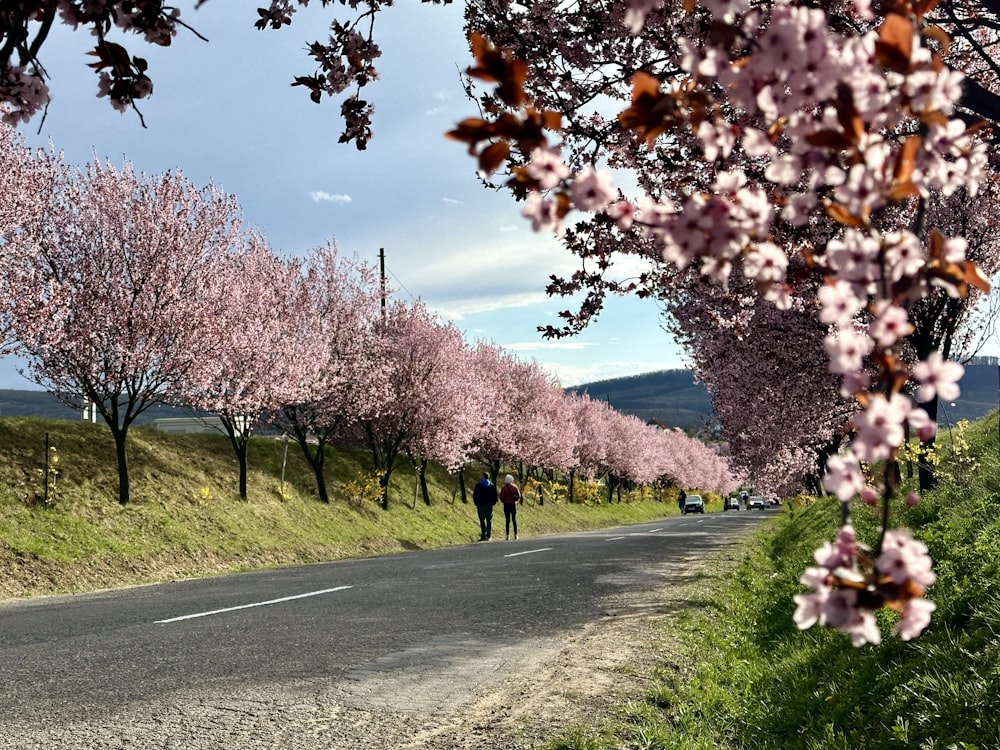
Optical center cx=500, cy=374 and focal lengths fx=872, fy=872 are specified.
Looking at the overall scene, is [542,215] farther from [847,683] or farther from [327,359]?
[327,359]

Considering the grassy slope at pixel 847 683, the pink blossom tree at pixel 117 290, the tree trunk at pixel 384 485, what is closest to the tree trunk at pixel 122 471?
the pink blossom tree at pixel 117 290

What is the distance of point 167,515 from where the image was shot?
75.5ft

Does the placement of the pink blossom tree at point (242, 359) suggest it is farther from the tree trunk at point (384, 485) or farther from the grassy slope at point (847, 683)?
the grassy slope at point (847, 683)

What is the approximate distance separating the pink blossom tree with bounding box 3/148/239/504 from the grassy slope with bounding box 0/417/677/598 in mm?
Result: 1399

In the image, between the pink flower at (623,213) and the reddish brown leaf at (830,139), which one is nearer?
the reddish brown leaf at (830,139)

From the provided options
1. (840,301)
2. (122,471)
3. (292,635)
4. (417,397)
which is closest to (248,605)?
(292,635)

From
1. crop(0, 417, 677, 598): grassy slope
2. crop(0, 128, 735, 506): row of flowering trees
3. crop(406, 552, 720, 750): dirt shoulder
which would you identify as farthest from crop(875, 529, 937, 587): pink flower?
crop(0, 128, 735, 506): row of flowering trees

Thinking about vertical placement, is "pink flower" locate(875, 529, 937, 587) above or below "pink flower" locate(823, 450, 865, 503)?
below

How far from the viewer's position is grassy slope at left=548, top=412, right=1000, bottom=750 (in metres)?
5.43

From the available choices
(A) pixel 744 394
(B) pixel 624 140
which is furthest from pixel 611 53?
(A) pixel 744 394

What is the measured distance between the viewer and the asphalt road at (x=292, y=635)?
6.86m

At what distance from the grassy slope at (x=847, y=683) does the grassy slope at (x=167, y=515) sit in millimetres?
13731

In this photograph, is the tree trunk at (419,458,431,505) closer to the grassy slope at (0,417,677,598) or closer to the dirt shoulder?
the grassy slope at (0,417,677,598)

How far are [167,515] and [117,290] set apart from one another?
236 inches
